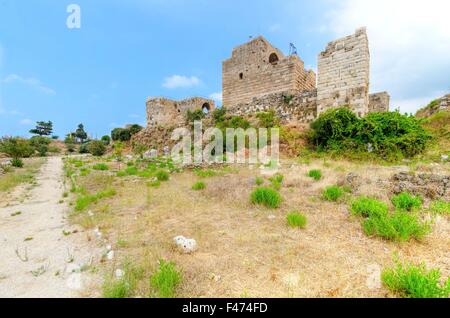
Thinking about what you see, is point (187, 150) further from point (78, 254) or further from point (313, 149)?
point (78, 254)

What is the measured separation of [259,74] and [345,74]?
7.03 m

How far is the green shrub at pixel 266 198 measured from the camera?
453cm

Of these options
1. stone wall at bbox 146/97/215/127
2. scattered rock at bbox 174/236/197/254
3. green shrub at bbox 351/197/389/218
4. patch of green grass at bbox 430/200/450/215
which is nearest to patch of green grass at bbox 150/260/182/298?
scattered rock at bbox 174/236/197/254

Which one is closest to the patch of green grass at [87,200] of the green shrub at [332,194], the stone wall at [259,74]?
the green shrub at [332,194]

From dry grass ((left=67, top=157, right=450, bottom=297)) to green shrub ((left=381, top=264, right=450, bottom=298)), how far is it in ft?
0.51

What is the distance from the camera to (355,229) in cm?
337

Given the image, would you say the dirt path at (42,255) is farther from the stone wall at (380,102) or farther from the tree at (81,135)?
the tree at (81,135)

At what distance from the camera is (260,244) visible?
3043mm

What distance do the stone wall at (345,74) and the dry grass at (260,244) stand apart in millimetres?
8124

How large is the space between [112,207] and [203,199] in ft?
6.94
